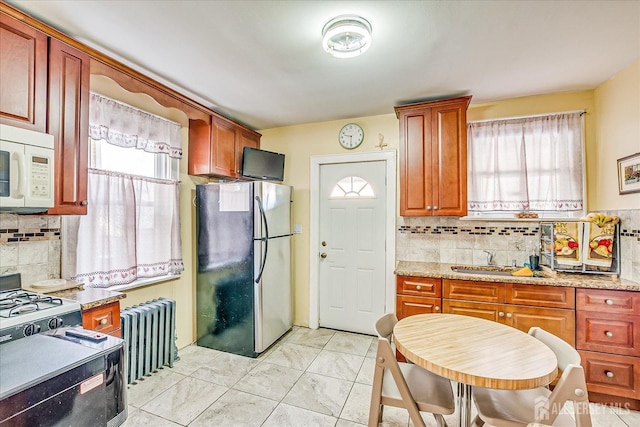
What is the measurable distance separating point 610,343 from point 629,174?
4.17 ft

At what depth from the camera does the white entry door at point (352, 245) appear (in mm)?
3312

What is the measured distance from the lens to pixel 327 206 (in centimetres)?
354

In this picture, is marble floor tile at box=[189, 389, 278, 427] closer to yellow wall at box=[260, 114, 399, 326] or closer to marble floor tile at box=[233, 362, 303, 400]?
marble floor tile at box=[233, 362, 303, 400]

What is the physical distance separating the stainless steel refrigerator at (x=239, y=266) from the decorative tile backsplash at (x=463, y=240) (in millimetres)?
1420

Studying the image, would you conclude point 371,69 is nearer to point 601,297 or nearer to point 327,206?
point 327,206

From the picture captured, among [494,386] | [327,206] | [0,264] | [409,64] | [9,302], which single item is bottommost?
[494,386]

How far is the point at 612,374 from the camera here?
6.83 ft

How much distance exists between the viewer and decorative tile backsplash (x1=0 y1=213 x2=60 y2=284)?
1.80 m

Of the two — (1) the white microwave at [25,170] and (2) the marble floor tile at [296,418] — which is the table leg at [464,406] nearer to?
(2) the marble floor tile at [296,418]

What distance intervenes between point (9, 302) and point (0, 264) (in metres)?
0.45

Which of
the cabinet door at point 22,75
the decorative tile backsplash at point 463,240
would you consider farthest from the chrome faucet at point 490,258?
the cabinet door at point 22,75

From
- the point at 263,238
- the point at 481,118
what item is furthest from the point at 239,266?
the point at 481,118

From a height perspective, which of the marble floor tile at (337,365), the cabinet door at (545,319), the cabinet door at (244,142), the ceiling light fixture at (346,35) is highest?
the ceiling light fixture at (346,35)

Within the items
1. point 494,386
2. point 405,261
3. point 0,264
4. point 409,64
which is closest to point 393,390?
point 494,386
